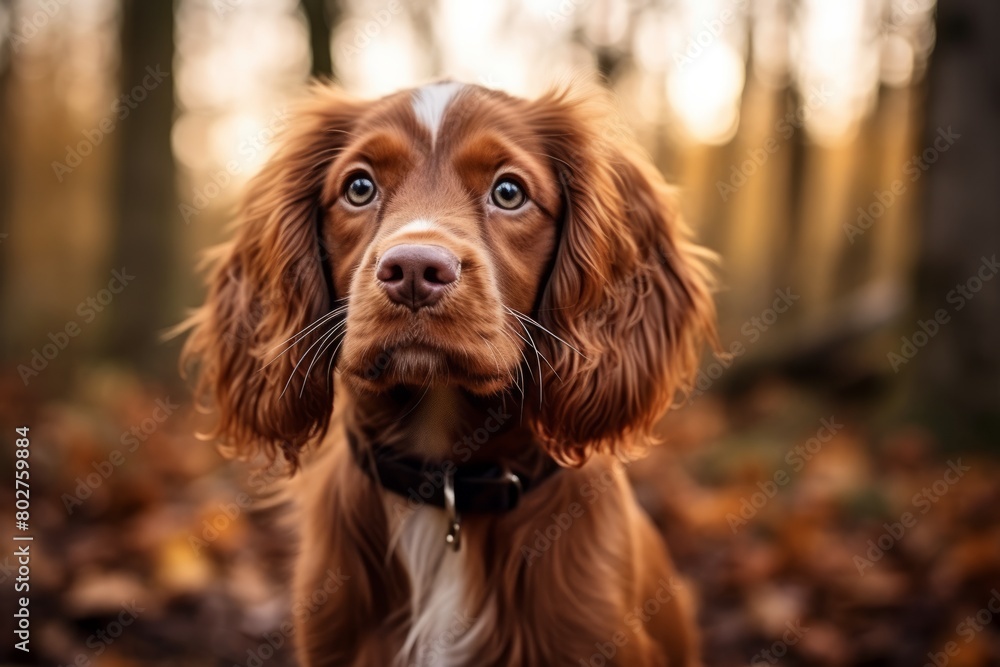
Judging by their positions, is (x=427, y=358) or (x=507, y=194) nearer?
(x=427, y=358)

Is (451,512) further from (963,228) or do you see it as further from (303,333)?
(963,228)

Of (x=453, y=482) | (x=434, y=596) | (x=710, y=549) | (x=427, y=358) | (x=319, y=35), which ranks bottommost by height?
(x=710, y=549)

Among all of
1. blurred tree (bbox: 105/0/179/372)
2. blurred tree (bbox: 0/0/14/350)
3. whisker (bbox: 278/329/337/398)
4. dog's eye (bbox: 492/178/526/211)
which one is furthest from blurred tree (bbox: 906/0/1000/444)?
blurred tree (bbox: 0/0/14/350)

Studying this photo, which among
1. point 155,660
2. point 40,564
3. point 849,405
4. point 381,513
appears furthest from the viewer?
point 849,405

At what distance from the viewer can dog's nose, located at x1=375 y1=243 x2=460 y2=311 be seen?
2.08 metres

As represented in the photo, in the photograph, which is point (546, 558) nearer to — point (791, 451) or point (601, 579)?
point (601, 579)

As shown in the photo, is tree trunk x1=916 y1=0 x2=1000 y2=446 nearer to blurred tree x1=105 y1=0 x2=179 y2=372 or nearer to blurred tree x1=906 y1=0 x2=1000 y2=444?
blurred tree x1=906 y1=0 x2=1000 y2=444

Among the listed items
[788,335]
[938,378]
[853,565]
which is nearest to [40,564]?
[853,565]

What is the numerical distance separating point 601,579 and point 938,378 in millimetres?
4617

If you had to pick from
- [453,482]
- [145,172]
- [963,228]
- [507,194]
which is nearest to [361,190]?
[507,194]

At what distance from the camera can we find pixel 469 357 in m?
2.18

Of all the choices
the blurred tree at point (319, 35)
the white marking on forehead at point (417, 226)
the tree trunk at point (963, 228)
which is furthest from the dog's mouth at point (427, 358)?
the blurred tree at point (319, 35)

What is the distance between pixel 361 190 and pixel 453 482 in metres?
0.88

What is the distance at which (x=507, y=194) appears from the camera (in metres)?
2.49
